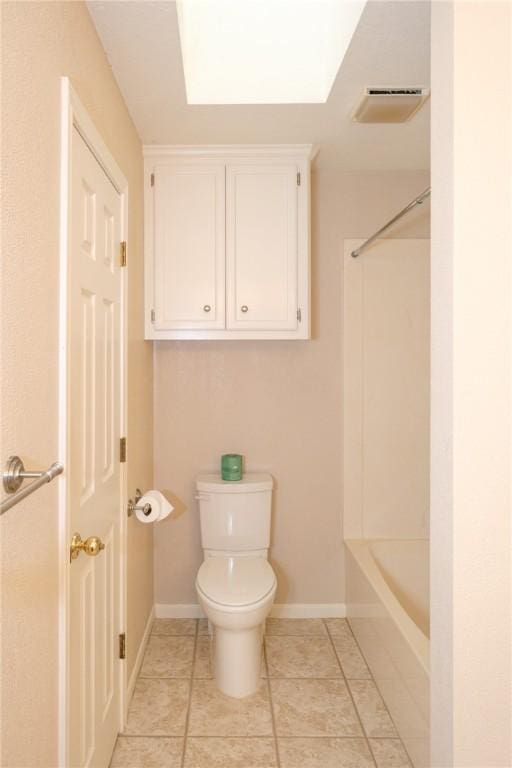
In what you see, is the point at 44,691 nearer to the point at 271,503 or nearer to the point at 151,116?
the point at 271,503

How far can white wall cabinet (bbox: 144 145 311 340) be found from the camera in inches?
92.3

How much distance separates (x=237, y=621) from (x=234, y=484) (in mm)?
671

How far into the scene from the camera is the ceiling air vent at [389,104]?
1.83 m

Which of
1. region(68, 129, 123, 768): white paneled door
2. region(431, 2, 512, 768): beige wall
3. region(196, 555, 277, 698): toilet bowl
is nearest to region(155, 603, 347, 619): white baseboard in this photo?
region(196, 555, 277, 698): toilet bowl

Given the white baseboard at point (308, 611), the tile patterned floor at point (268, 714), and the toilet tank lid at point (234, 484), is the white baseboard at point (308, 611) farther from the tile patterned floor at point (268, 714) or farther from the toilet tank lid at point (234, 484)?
the toilet tank lid at point (234, 484)

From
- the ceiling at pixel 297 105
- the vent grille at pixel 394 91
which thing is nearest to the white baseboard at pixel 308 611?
the ceiling at pixel 297 105

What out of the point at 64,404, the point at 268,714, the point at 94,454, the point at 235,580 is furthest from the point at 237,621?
the point at 64,404

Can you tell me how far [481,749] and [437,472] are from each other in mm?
562

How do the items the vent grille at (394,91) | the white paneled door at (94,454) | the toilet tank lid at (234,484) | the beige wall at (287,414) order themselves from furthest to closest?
the beige wall at (287,414) → the toilet tank lid at (234,484) → the vent grille at (394,91) → the white paneled door at (94,454)

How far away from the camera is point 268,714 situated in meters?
1.94

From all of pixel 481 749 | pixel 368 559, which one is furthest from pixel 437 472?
pixel 368 559

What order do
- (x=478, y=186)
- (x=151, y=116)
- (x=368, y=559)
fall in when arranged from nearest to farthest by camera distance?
(x=478, y=186) < (x=151, y=116) < (x=368, y=559)

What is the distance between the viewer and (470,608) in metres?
1.02

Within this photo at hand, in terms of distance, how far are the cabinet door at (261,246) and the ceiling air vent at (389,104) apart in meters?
0.46
